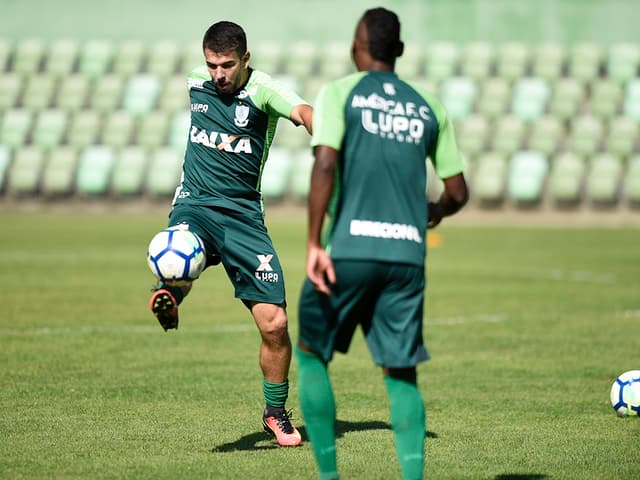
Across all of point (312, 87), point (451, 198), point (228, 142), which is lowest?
point (451, 198)

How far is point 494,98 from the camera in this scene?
26.8 metres

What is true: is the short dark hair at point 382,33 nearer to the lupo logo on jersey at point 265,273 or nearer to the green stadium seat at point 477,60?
the lupo logo on jersey at point 265,273

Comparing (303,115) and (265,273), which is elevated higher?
(303,115)

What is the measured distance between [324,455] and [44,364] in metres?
4.70

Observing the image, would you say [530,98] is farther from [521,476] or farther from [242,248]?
[521,476]

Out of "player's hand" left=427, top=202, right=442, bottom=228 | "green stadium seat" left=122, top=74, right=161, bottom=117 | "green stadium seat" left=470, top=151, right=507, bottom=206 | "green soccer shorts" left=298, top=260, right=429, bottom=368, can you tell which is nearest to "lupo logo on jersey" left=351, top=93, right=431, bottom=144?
"player's hand" left=427, top=202, right=442, bottom=228

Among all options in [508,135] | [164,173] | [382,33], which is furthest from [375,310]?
[508,135]

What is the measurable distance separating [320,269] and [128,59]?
2477 centimetres

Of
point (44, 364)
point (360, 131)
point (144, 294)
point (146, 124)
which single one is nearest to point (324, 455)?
point (360, 131)

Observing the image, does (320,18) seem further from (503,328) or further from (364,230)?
(364,230)

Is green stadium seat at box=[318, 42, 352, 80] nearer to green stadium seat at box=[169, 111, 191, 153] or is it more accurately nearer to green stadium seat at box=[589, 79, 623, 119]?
green stadium seat at box=[169, 111, 191, 153]

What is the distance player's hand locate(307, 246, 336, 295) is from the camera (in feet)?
15.8

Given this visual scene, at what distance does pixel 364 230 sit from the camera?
16.1 ft

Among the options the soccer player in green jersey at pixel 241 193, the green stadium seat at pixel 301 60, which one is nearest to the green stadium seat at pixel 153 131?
the green stadium seat at pixel 301 60
